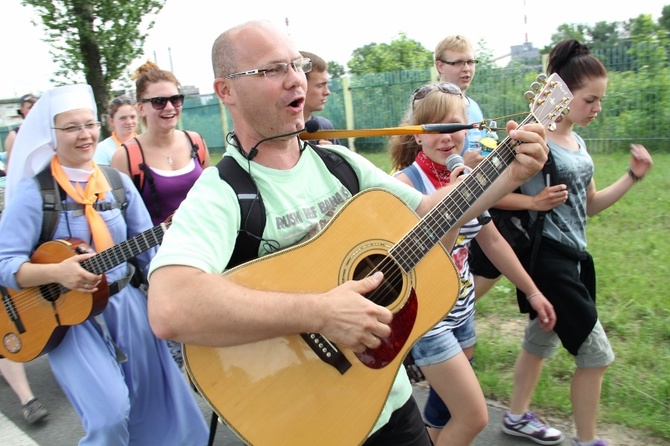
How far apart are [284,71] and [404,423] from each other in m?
1.23

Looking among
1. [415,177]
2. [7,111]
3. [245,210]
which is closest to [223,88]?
[245,210]

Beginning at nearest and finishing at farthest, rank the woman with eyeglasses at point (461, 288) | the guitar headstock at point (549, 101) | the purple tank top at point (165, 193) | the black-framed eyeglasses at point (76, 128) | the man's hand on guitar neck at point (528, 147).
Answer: the man's hand on guitar neck at point (528, 147) < the guitar headstock at point (549, 101) < the woman with eyeglasses at point (461, 288) < the black-framed eyeglasses at point (76, 128) < the purple tank top at point (165, 193)

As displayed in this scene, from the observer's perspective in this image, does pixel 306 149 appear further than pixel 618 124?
No

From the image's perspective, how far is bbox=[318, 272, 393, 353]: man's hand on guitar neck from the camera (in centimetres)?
168

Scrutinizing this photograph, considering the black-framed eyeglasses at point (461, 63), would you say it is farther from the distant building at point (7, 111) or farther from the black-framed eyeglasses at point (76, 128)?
the distant building at point (7, 111)

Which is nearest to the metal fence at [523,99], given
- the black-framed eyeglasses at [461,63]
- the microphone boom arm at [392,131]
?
the black-framed eyeglasses at [461,63]

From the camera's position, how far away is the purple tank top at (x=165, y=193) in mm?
3938

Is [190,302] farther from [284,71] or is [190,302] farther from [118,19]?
[118,19]

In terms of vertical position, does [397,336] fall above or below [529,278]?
above

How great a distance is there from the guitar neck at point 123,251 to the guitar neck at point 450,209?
1.63 meters

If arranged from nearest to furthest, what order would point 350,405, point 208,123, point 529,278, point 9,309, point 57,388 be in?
point 350,405 < point 529,278 < point 9,309 < point 57,388 < point 208,123

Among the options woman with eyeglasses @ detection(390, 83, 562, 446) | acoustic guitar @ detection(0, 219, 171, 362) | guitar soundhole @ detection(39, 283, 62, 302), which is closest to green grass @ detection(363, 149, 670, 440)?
woman with eyeglasses @ detection(390, 83, 562, 446)

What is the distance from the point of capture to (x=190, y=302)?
5.20ft

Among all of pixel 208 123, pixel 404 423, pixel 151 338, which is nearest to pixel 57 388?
pixel 151 338
